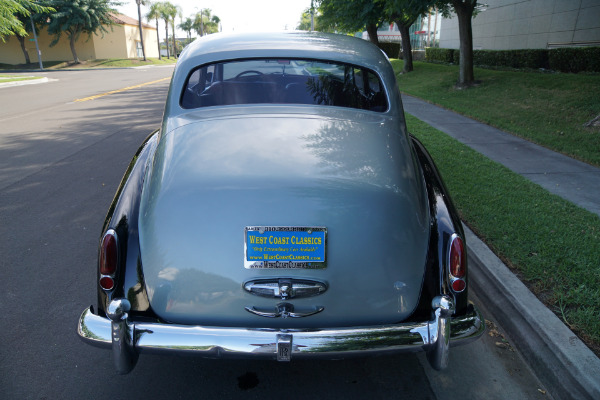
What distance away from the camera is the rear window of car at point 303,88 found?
323 centimetres

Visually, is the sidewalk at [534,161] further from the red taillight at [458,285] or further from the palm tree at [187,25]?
the palm tree at [187,25]

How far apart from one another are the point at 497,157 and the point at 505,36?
19.7 m

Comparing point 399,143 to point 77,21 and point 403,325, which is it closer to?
point 403,325

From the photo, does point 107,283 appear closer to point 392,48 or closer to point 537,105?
point 537,105

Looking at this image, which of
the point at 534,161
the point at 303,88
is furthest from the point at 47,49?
the point at 303,88

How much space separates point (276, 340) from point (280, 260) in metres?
0.37

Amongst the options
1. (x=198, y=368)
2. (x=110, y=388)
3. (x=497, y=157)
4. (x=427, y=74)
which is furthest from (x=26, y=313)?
(x=427, y=74)

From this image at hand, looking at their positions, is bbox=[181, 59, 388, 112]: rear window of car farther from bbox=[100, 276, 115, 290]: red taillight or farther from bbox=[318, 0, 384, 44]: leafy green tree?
bbox=[318, 0, 384, 44]: leafy green tree

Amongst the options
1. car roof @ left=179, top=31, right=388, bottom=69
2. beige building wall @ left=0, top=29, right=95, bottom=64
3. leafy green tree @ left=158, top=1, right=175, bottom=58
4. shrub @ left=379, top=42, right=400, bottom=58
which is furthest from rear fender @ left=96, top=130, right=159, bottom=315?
leafy green tree @ left=158, top=1, right=175, bottom=58

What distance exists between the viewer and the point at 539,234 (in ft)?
13.1

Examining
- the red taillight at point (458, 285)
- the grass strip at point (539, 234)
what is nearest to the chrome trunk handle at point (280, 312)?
the red taillight at point (458, 285)

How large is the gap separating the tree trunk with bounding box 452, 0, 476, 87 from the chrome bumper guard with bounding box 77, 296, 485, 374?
13443 millimetres

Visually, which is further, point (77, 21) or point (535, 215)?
point (77, 21)

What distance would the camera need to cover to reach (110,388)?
8.12ft
